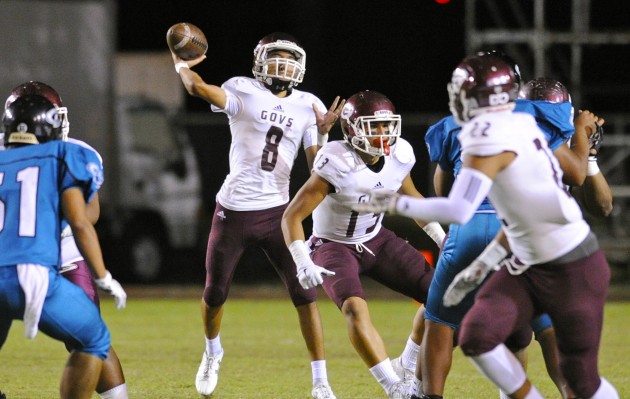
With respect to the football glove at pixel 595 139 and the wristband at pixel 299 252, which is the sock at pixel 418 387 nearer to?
the wristband at pixel 299 252

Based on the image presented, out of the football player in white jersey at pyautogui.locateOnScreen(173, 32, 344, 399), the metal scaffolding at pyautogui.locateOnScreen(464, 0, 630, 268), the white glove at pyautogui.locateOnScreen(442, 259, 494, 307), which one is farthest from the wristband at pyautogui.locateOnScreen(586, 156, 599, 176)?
the metal scaffolding at pyautogui.locateOnScreen(464, 0, 630, 268)

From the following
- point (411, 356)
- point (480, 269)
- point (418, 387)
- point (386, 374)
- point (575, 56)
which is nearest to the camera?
point (480, 269)

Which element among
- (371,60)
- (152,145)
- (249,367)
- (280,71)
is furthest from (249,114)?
(371,60)

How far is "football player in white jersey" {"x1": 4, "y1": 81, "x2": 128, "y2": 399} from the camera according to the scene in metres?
4.86

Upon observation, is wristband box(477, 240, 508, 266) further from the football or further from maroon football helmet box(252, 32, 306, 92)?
the football

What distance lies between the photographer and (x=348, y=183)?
Answer: 560 centimetres

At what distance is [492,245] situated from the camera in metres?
4.50

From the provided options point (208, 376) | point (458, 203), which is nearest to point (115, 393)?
point (208, 376)

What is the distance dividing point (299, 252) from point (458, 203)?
4.45ft

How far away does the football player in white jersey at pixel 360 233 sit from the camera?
543cm

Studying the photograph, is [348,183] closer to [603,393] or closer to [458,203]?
[458,203]

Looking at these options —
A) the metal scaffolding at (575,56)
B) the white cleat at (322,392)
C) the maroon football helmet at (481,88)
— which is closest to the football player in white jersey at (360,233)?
the white cleat at (322,392)

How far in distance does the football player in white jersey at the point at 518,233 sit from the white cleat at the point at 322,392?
61.7 inches

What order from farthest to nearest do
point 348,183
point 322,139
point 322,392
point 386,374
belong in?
point 322,139 < point 322,392 < point 348,183 < point 386,374
